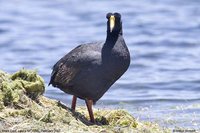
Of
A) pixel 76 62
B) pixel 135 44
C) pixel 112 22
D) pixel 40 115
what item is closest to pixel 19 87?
pixel 40 115

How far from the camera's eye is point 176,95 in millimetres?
15148

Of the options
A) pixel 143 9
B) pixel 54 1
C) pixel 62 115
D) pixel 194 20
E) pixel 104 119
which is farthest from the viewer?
pixel 54 1

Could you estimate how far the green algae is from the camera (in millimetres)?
8953

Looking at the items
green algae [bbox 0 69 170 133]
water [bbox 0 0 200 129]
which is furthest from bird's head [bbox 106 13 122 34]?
water [bbox 0 0 200 129]

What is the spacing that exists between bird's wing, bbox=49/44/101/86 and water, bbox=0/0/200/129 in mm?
1814

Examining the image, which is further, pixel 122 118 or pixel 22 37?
pixel 22 37

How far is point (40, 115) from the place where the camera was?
9305mm

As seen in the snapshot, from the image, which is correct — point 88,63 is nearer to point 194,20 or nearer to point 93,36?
point 93,36

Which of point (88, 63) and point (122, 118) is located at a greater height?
point (88, 63)

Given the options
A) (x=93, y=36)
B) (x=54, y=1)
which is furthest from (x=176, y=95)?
(x=54, y=1)

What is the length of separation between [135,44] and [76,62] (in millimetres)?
10893

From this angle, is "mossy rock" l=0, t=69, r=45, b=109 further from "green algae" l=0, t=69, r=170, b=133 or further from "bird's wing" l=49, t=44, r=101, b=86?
"bird's wing" l=49, t=44, r=101, b=86

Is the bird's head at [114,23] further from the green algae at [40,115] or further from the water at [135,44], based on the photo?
the water at [135,44]

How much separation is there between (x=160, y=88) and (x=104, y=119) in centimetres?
558
